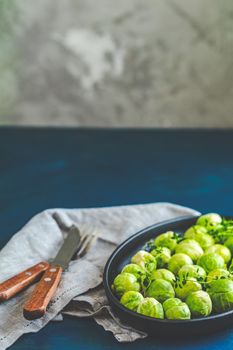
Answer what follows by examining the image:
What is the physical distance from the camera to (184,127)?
7.04ft

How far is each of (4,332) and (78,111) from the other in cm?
125

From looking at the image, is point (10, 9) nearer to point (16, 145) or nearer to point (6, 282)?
point (16, 145)

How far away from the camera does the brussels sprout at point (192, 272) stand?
1.03 meters

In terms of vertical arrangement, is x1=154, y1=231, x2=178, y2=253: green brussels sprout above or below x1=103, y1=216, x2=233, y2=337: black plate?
above

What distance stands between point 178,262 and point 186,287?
0.26ft

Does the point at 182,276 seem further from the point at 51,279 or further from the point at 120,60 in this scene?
the point at 120,60

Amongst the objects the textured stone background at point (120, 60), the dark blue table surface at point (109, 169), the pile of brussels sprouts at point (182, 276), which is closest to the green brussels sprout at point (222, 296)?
the pile of brussels sprouts at point (182, 276)

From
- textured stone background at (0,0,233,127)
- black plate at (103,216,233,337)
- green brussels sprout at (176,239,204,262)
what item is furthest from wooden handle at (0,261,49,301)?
textured stone background at (0,0,233,127)

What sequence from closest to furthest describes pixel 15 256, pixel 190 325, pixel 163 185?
pixel 190 325, pixel 15 256, pixel 163 185

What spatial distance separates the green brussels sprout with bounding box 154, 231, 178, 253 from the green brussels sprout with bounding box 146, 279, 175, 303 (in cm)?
15

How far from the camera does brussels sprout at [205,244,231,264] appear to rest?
44.1 inches

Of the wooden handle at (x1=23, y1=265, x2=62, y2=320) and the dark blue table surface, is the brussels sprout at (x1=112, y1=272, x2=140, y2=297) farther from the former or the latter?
the dark blue table surface

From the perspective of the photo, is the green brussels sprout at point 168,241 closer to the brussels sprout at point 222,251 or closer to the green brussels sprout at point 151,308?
the brussels sprout at point 222,251

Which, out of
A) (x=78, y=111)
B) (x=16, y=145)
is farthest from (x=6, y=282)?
(x=78, y=111)
